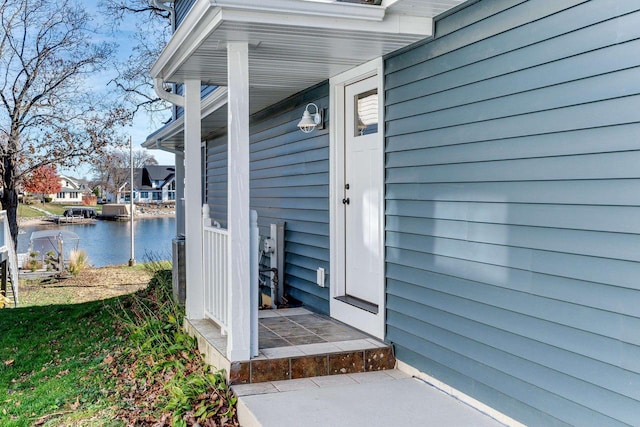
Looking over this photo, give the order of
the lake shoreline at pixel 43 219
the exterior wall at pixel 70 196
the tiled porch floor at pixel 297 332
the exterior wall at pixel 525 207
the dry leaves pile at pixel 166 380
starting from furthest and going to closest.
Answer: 1. the exterior wall at pixel 70 196
2. the lake shoreline at pixel 43 219
3. the tiled porch floor at pixel 297 332
4. the dry leaves pile at pixel 166 380
5. the exterior wall at pixel 525 207

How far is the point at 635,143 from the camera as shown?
231cm

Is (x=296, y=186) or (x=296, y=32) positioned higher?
(x=296, y=32)

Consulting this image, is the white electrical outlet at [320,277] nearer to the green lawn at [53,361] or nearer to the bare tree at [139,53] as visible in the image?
the green lawn at [53,361]

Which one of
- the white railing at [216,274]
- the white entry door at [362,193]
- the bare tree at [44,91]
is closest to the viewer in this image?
the white railing at [216,274]

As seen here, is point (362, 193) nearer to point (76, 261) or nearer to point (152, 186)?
point (76, 261)

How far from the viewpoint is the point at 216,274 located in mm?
4594

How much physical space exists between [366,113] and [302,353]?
79.3 inches

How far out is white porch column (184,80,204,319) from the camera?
5.11 metres

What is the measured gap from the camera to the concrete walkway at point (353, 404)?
311 cm

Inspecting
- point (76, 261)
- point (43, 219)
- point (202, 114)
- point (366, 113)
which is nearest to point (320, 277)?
point (366, 113)

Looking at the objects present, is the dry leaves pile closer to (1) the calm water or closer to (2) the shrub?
(1) the calm water

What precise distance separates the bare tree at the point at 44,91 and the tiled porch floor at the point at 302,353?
46.1 feet

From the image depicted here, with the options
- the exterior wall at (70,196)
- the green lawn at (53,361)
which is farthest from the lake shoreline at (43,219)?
the green lawn at (53,361)

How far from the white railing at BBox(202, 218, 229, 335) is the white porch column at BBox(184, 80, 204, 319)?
0.15 metres
